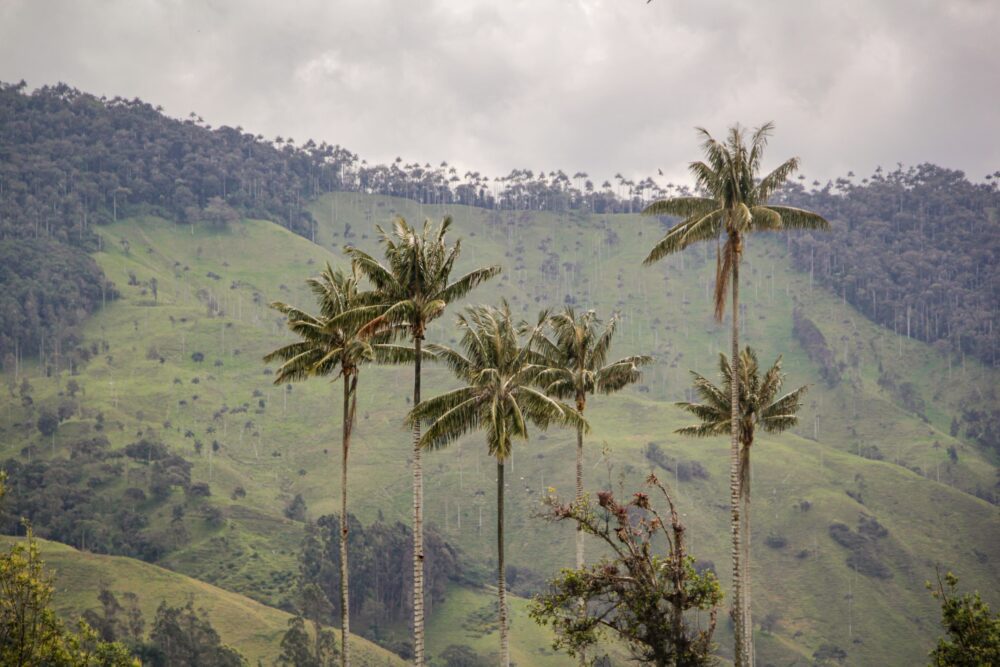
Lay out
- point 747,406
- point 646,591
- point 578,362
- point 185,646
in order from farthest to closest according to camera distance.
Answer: point 185,646 < point 747,406 < point 578,362 < point 646,591

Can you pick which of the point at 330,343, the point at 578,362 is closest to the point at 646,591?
the point at 330,343

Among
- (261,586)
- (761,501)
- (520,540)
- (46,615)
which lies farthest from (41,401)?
(46,615)

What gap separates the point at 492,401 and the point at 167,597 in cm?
9065

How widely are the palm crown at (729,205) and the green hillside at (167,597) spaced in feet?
265

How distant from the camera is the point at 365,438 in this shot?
199750 mm

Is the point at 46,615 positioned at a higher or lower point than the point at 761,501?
higher

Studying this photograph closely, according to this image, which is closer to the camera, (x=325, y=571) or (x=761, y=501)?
(x=325, y=571)

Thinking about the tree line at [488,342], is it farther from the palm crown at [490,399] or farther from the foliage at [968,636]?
the foliage at [968,636]

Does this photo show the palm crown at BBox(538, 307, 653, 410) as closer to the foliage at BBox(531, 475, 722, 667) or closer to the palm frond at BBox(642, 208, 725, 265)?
the palm frond at BBox(642, 208, 725, 265)

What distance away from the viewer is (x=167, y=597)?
118938mm

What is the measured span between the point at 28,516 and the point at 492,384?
406 ft

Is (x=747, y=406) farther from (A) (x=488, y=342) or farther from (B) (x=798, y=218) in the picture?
(A) (x=488, y=342)

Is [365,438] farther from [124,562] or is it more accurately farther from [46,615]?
[46,615]

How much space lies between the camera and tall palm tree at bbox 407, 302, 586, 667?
40.7 m
